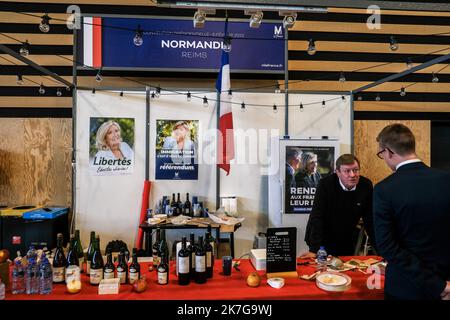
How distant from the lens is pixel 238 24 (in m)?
4.55

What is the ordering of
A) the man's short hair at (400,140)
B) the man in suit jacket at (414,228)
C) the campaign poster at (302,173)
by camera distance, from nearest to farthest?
the man in suit jacket at (414,228) → the man's short hair at (400,140) → the campaign poster at (302,173)

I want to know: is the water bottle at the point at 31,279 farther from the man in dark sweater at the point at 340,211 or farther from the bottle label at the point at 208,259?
the man in dark sweater at the point at 340,211

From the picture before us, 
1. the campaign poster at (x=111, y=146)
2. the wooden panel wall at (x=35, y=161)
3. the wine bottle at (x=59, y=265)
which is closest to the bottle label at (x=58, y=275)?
the wine bottle at (x=59, y=265)

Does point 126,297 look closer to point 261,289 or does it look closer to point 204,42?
point 261,289

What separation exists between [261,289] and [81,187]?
3.49 m

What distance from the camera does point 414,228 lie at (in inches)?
62.8

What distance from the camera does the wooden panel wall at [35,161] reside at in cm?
464

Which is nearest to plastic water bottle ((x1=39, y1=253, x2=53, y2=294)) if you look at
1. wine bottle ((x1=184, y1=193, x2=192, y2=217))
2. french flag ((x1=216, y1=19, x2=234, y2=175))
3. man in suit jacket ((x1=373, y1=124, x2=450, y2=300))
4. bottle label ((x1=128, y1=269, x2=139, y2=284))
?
bottle label ((x1=128, y1=269, x2=139, y2=284))

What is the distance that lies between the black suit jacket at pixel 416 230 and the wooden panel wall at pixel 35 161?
4527 millimetres

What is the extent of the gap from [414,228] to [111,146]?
156 inches

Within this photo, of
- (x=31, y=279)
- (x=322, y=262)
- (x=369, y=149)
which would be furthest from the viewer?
(x=369, y=149)

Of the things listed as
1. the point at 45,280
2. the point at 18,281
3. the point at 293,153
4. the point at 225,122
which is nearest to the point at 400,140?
the point at 45,280

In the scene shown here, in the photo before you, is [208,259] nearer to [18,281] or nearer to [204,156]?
[18,281]

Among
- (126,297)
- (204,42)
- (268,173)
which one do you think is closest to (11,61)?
(204,42)
